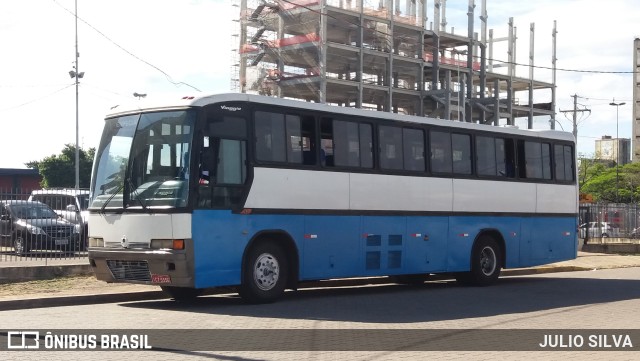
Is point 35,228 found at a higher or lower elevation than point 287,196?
lower

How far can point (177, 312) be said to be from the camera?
47.2ft

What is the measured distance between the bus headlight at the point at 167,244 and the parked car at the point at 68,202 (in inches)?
277

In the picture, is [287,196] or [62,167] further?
[62,167]

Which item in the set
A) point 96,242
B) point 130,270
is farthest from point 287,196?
point 96,242

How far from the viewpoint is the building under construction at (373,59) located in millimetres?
73812

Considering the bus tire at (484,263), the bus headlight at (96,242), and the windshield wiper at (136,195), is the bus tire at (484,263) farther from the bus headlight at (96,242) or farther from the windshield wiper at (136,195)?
the bus headlight at (96,242)

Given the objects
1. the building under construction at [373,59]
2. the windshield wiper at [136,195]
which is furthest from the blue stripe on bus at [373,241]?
the building under construction at [373,59]

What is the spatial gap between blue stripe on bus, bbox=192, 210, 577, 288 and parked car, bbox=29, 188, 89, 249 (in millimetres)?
7019

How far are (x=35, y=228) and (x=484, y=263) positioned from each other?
1045cm

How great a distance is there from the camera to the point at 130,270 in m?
15.0

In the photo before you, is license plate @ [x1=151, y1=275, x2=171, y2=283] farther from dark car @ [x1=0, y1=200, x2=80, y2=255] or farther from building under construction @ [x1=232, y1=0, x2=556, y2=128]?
building under construction @ [x1=232, y1=0, x2=556, y2=128]

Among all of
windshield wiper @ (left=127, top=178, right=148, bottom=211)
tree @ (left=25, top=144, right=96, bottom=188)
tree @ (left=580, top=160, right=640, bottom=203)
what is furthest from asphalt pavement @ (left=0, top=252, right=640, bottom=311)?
tree @ (left=580, top=160, right=640, bottom=203)

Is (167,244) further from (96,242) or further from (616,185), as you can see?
(616,185)

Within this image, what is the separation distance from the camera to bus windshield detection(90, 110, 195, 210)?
14656mm
